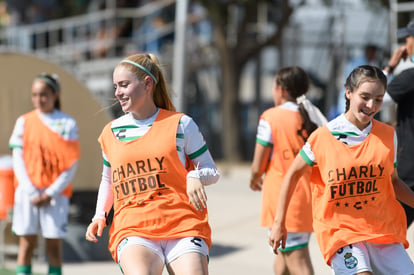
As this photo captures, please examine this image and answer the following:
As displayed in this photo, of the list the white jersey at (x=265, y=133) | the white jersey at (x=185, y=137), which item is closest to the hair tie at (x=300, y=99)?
the white jersey at (x=265, y=133)

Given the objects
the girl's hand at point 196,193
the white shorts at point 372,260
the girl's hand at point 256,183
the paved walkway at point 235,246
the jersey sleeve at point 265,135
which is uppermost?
the girl's hand at point 196,193

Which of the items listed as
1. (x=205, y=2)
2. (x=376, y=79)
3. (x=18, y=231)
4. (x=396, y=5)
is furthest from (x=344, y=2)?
(x=376, y=79)

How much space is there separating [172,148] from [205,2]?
16351 millimetres

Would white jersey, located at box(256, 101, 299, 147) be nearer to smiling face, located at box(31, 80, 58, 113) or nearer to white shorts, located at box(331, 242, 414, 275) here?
white shorts, located at box(331, 242, 414, 275)

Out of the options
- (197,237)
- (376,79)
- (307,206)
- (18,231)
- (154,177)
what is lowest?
(18,231)

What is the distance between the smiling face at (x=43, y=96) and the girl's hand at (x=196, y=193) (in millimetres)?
2932

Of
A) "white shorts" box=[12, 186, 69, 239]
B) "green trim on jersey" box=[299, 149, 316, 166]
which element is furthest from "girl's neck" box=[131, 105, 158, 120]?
"white shorts" box=[12, 186, 69, 239]

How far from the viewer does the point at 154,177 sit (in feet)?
13.2

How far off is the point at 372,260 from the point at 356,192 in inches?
14.4

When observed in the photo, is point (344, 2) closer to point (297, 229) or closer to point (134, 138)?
point (297, 229)

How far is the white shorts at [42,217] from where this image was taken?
6504 mm

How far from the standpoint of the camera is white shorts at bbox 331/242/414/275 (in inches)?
156

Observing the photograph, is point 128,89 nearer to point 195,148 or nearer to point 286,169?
point 195,148

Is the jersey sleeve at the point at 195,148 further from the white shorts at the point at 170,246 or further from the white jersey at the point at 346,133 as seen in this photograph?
the white jersey at the point at 346,133
